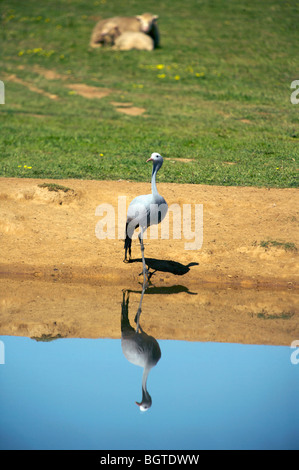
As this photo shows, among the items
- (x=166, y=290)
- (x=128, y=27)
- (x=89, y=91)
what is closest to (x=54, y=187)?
(x=166, y=290)

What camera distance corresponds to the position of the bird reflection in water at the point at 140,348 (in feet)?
25.6

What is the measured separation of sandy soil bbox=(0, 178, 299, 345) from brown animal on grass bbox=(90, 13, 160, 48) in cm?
1605

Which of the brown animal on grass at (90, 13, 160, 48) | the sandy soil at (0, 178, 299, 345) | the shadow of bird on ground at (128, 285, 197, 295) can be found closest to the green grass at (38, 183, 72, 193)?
the sandy soil at (0, 178, 299, 345)

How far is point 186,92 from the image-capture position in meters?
23.3

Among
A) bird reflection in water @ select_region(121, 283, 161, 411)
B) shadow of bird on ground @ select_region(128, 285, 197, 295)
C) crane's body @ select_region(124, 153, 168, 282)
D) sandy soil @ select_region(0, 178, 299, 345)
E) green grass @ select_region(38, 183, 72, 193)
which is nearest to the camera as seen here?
bird reflection in water @ select_region(121, 283, 161, 411)

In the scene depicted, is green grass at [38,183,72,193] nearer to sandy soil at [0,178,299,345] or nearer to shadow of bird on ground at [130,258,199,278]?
sandy soil at [0,178,299,345]

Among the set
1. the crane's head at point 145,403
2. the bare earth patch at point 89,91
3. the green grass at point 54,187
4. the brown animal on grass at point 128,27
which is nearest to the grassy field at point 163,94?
the bare earth patch at point 89,91

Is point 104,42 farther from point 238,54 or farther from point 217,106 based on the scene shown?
point 217,106

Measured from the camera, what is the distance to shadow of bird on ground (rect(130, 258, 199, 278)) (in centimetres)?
1101

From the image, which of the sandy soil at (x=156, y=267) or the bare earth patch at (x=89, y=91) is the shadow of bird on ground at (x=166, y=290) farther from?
the bare earth patch at (x=89, y=91)

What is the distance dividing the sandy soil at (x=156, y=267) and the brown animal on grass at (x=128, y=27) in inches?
632

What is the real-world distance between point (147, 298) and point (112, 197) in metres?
3.17

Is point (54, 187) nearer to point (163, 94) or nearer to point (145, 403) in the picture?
point (145, 403)

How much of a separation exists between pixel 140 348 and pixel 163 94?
15825 mm
